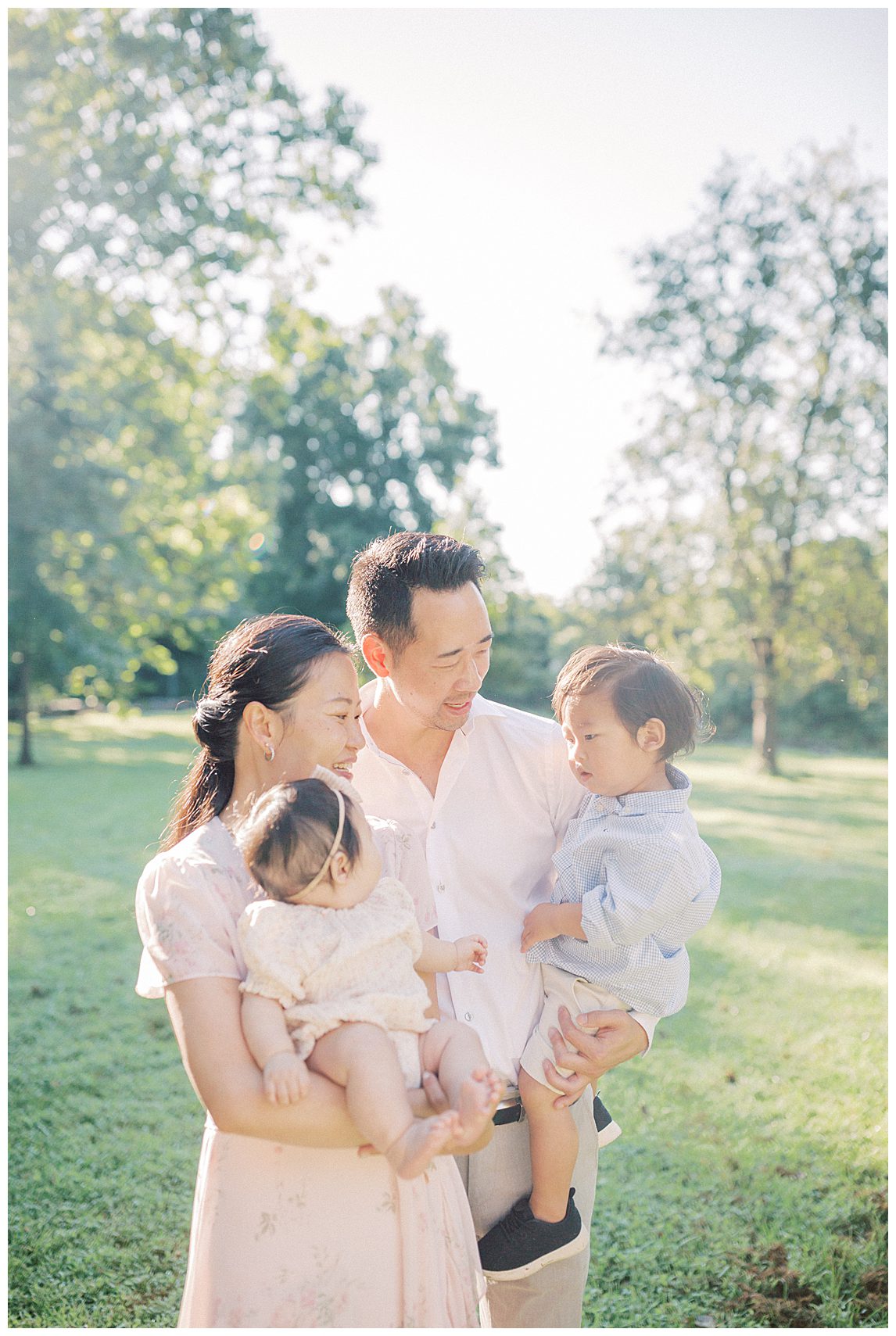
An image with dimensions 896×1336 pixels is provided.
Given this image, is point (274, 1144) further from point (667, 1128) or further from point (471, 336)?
point (471, 336)

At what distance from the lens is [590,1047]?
211cm

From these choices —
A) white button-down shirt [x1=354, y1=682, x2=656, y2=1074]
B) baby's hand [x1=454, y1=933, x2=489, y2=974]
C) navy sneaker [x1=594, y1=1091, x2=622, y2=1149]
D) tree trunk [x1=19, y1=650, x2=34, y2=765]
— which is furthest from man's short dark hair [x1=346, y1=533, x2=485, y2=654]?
tree trunk [x1=19, y1=650, x2=34, y2=765]

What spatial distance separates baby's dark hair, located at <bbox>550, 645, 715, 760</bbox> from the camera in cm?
237

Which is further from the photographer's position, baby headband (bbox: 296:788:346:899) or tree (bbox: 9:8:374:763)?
tree (bbox: 9:8:374:763)

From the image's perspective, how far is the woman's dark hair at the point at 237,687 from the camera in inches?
73.4

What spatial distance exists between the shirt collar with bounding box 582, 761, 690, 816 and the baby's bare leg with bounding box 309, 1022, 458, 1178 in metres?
0.92

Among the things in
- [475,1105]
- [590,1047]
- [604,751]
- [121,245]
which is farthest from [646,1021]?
[121,245]

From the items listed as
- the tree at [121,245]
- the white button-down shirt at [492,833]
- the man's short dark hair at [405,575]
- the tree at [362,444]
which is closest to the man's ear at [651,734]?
the white button-down shirt at [492,833]

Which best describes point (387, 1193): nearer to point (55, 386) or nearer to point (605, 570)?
point (55, 386)

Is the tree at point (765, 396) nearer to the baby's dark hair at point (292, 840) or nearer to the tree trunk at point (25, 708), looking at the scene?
the tree trunk at point (25, 708)

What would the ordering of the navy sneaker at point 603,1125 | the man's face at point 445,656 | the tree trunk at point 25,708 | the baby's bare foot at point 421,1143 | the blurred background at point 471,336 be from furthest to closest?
1. the tree trunk at point 25,708
2. the blurred background at point 471,336
3. the navy sneaker at point 603,1125
4. the man's face at point 445,656
5. the baby's bare foot at point 421,1143

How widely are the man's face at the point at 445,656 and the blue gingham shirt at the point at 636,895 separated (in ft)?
1.40

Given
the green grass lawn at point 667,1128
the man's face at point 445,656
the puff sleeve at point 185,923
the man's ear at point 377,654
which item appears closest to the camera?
the puff sleeve at point 185,923

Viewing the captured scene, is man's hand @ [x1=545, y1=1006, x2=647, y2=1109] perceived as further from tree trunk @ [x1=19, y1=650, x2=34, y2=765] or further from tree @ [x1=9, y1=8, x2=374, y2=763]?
tree trunk @ [x1=19, y1=650, x2=34, y2=765]
